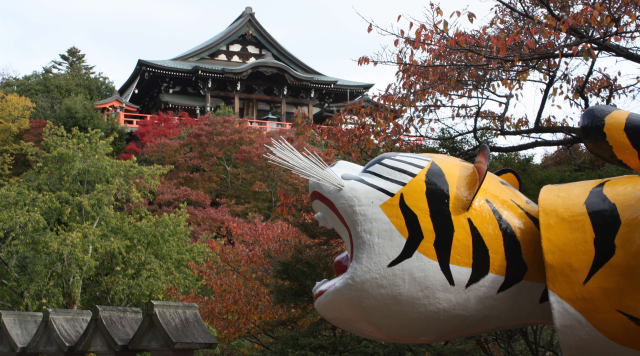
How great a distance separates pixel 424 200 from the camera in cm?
271

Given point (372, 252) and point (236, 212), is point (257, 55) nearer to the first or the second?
point (236, 212)

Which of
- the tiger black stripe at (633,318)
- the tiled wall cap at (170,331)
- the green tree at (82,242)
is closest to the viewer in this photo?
the tiger black stripe at (633,318)

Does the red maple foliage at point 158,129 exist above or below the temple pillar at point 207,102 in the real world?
below

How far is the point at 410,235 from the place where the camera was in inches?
104

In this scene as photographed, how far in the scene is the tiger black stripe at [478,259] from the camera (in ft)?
8.54

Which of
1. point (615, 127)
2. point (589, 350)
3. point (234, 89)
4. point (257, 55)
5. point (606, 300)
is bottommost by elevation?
point (589, 350)

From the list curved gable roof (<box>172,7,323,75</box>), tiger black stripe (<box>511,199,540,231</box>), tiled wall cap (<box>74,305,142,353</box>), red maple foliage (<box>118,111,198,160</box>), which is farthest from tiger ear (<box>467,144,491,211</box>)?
curved gable roof (<box>172,7,323,75</box>)

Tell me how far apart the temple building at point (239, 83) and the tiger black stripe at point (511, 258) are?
22.4m

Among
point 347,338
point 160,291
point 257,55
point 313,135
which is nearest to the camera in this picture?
point 347,338

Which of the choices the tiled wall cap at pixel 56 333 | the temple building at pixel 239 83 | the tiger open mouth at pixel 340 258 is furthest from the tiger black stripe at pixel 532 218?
the temple building at pixel 239 83

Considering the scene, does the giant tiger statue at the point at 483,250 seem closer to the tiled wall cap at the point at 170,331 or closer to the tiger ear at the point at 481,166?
the tiger ear at the point at 481,166

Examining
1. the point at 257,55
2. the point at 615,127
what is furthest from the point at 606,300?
the point at 257,55

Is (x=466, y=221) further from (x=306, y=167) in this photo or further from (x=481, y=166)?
(x=306, y=167)

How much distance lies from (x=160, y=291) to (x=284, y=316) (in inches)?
170
